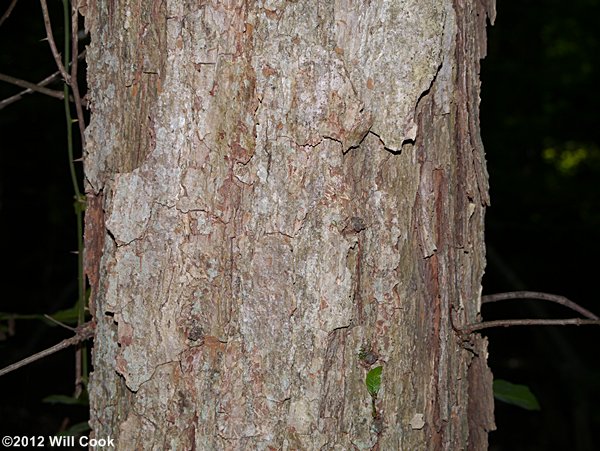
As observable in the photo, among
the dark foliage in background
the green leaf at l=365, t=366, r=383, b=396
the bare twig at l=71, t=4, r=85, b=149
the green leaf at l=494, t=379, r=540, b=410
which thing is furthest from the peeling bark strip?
the dark foliage in background

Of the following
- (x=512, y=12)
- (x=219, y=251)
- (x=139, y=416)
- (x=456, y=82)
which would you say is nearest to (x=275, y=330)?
(x=219, y=251)

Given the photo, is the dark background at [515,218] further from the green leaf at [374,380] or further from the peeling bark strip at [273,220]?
the green leaf at [374,380]

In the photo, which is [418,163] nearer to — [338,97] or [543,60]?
[338,97]

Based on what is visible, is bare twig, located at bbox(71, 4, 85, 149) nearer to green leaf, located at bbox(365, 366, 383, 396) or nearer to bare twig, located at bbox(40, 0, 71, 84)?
bare twig, located at bbox(40, 0, 71, 84)

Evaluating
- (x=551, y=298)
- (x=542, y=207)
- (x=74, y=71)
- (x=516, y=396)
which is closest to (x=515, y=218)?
(x=542, y=207)

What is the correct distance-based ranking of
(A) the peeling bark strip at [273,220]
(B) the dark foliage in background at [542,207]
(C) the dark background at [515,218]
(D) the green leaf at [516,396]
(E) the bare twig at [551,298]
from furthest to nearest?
(B) the dark foliage in background at [542,207] → (C) the dark background at [515,218] → (D) the green leaf at [516,396] → (E) the bare twig at [551,298] → (A) the peeling bark strip at [273,220]

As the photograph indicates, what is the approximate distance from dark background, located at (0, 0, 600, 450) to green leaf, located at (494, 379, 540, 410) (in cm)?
196

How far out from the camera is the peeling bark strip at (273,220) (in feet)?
3.13

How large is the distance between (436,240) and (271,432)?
39 cm

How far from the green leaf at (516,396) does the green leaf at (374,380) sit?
0.81 meters

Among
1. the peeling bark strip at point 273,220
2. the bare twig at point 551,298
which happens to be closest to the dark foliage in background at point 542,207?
the bare twig at point 551,298

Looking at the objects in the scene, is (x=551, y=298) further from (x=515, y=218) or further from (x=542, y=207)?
(x=542, y=207)

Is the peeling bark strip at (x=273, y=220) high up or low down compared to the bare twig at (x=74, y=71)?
down

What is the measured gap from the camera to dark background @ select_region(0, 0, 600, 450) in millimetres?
3471
